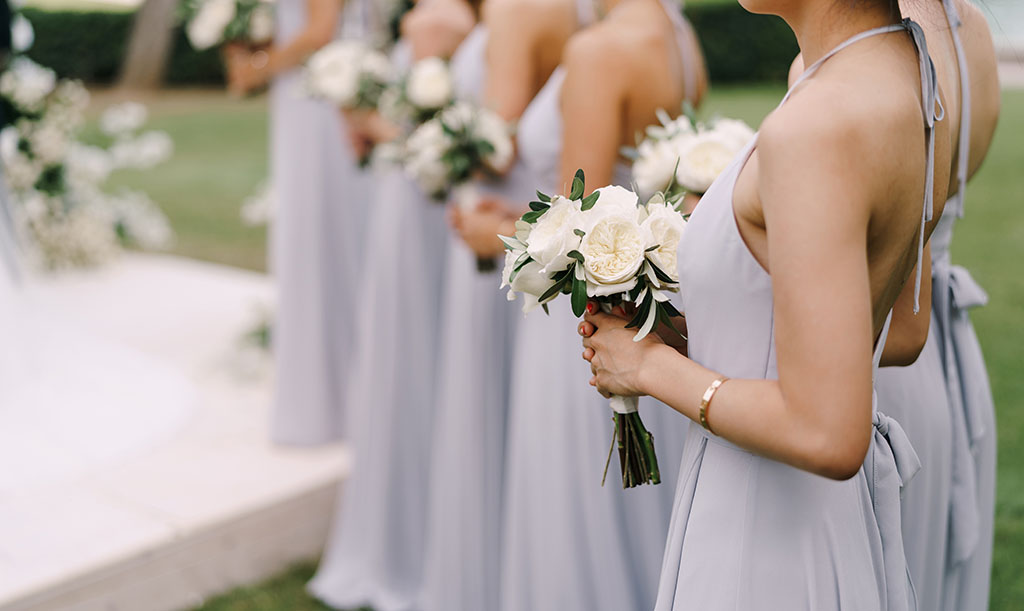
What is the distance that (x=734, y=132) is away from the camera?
2516mm

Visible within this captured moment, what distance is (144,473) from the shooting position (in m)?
4.68

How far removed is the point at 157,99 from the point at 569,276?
2627cm

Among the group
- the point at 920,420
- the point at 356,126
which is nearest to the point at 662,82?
the point at 920,420

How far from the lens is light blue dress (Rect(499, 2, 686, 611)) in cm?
284

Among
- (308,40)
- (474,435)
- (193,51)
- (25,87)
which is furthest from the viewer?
(193,51)

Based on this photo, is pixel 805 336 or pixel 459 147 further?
pixel 459 147

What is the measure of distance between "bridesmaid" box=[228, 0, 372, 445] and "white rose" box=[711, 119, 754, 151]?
279 centimetres

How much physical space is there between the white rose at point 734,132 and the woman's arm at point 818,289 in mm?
973

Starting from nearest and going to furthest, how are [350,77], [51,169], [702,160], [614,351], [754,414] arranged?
[754,414], [614,351], [702,160], [350,77], [51,169]

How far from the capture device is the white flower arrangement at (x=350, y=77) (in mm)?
4418

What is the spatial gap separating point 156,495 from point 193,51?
24.4 m

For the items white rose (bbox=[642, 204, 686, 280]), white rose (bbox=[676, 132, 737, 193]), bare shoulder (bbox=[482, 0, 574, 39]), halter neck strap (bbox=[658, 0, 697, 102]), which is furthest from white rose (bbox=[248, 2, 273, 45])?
white rose (bbox=[642, 204, 686, 280])

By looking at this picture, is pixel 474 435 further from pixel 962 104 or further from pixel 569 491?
pixel 962 104

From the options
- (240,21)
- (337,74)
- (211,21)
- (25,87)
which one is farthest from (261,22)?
(25,87)
